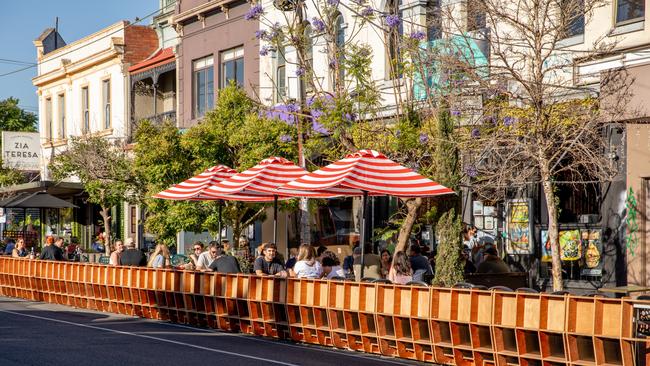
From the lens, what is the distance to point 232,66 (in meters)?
33.5

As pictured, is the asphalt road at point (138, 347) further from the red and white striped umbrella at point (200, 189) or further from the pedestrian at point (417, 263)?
the pedestrian at point (417, 263)

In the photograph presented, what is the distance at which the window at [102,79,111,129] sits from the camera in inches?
1633

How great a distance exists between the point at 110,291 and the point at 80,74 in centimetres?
2326

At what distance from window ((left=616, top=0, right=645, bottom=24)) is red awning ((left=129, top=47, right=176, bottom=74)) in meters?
20.3

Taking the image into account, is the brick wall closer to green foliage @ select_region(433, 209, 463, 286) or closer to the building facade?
the building facade

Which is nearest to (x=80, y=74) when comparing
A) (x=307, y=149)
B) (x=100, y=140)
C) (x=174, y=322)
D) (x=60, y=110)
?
(x=60, y=110)

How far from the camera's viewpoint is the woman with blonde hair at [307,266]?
1819 cm

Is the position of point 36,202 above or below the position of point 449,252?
above

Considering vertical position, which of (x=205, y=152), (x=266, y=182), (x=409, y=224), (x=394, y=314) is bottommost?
(x=394, y=314)

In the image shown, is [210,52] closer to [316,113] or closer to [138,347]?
[316,113]

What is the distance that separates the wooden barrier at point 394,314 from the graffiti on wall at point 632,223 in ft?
21.0

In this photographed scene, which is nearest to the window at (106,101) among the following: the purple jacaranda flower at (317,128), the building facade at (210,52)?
the building facade at (210,52)

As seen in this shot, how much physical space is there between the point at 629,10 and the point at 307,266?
747 centimetres

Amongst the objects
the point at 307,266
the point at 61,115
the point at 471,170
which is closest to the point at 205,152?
the point at 471,170
